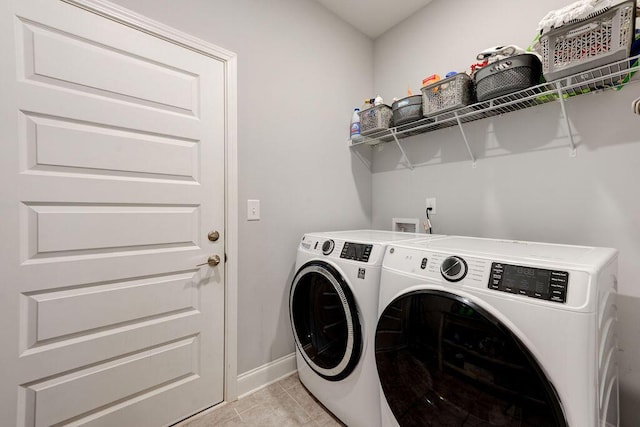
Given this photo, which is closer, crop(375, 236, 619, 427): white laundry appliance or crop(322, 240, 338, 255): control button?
crop(375, 236, 619, 427): white laundry appliance

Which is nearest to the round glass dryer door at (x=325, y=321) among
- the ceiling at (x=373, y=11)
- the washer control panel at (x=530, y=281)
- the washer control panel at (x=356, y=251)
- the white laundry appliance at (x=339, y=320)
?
the white laundry appliance at (x=339, y=320)

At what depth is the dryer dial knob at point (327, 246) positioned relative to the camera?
1433 mm

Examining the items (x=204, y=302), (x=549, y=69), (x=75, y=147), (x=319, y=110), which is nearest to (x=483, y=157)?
(x=549, y=69)

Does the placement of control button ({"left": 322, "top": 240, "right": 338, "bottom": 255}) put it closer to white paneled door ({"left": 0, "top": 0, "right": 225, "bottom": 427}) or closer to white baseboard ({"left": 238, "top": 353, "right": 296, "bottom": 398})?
white paneled door ({"left": 0, "top": 0, "right": 225, "bottom": 427})

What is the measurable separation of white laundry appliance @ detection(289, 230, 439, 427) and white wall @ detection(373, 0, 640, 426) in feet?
2.37

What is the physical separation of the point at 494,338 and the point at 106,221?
5.20 ft

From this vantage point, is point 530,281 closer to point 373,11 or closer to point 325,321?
point 325,321

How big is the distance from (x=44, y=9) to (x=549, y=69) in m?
2.11

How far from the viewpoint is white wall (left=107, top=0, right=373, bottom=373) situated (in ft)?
5.28

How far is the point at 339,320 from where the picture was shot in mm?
1335

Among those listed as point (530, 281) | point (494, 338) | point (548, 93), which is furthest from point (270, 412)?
point (548, 93)

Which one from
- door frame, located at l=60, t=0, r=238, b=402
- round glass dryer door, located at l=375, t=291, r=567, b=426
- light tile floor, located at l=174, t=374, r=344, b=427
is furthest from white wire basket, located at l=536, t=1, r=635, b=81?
light tile floor, located at l=174, t=374, r=344, b=427

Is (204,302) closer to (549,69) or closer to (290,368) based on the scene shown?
(290,368)

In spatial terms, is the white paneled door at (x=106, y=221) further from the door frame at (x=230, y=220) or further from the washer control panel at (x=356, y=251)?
the washer control panel at (x=356, y=251)
